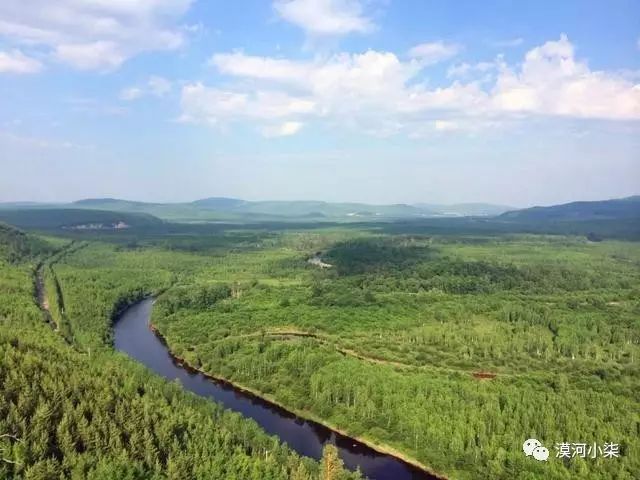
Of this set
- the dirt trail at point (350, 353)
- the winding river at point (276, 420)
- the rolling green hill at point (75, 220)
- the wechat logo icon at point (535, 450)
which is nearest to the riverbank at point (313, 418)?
the winding river at point (276, 420)

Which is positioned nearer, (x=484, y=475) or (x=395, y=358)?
(x=484, y=475)

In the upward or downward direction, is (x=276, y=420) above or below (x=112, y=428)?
below

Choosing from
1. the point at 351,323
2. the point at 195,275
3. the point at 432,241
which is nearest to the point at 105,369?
the point at 351,323

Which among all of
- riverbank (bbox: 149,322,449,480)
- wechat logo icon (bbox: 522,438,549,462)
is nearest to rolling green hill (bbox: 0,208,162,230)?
riverbank (bbox: 149,322,449,480)

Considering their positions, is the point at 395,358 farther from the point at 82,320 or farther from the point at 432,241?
the point at 432,241

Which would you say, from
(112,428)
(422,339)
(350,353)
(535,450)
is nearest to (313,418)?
(350,353)

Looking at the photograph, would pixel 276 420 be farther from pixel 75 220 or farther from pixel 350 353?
pixel 75 220

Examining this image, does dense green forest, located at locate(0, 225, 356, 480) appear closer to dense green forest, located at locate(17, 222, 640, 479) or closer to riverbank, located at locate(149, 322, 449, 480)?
riverbank, located at locate(149, 322, 449, 480)
